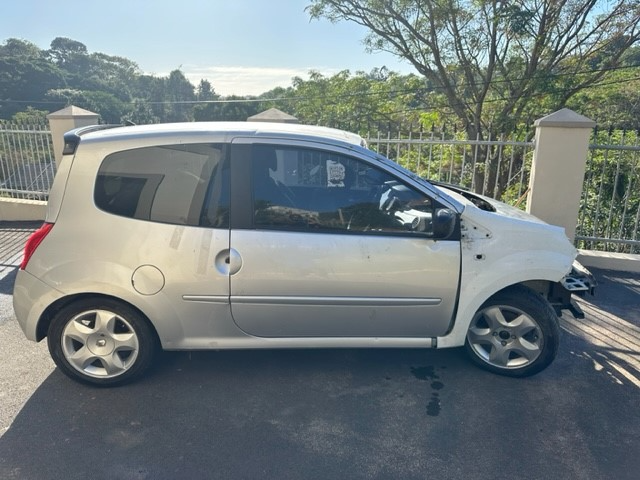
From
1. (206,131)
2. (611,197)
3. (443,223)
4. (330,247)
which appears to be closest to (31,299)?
(206,131)

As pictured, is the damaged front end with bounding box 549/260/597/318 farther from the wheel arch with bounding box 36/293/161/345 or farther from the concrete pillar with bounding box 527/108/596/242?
the wheel arch with bounding box 36/293/161/345

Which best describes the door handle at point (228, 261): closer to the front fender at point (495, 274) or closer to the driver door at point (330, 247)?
the driver door at point (330, 247)

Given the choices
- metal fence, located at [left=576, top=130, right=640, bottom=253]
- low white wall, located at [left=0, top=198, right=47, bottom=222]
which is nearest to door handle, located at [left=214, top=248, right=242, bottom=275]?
metal fence, located at [left=576, top=130, right=640, bottom=253]

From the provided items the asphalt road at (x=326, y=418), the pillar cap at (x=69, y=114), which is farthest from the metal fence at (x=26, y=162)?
the asphalt road at (x=326, y=418)

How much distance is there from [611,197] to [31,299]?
9229 millimetres

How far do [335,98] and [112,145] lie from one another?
21182mm

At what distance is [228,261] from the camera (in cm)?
292

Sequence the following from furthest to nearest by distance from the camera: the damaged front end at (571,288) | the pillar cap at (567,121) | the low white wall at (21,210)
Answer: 1. the low white wall at (21,210)
2. the pillar cap at (567,121)
3. the damaged front end at (571,288)

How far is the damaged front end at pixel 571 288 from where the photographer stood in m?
3.29

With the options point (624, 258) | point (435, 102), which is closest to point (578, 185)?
point (624, 258)

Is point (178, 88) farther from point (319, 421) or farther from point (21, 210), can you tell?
point (319, 421)

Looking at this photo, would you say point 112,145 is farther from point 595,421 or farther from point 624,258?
point 624,258

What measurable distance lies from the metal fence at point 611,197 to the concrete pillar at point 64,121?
23.5 feet

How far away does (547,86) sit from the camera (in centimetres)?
1391
